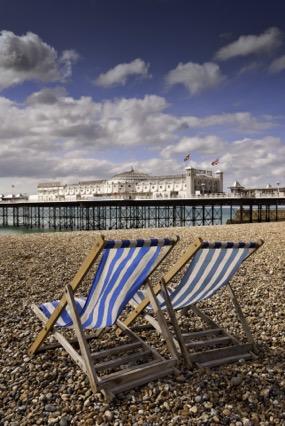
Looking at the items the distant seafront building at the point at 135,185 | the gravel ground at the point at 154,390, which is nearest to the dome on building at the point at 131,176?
the distant seafront building at the point at 135,185

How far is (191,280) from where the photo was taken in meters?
2.61

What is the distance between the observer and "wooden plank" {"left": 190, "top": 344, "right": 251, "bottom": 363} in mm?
2527

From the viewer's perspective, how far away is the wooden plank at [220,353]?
2.53 meters

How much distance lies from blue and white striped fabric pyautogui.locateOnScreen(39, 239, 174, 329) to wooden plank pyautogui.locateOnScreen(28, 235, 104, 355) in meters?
0.08

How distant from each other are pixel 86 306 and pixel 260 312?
1.90 meters

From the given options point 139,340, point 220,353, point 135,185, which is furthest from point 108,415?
point 135,185

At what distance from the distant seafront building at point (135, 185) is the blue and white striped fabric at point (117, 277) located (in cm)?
4983

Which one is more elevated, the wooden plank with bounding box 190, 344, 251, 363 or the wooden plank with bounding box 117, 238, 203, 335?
the wooden plank with bounding box 117, 238, 203, 335

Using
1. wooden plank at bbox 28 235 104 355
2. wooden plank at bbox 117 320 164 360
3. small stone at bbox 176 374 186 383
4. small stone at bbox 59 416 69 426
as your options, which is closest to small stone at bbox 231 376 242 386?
small stone at bbox 176 374 186 383

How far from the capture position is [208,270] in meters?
2.59

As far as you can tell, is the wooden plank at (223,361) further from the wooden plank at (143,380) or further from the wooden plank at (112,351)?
the wooden plank at (112,351)

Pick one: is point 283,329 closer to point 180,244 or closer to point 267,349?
point 267,349

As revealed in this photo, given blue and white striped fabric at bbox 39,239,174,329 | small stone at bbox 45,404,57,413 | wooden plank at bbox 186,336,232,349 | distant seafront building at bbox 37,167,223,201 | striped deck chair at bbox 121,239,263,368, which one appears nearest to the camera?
small stone at bbox 45,404,57,413

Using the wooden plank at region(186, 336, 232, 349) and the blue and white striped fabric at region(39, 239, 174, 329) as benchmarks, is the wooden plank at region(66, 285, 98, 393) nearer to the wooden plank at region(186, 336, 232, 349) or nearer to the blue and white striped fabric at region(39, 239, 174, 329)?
the blue and white striped fabric at region(39, 239, 174, 329)
